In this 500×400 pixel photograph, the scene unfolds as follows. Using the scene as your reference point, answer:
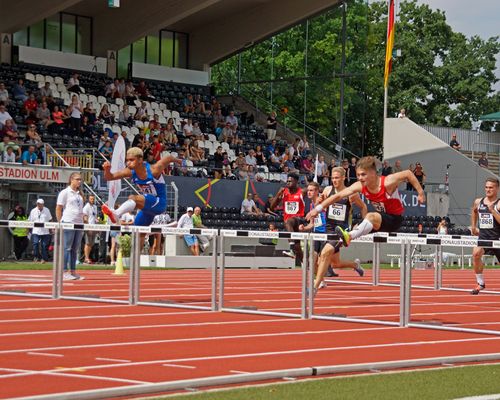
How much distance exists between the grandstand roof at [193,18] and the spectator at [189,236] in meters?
9.93

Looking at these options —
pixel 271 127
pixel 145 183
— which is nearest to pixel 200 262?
pixel 145 183

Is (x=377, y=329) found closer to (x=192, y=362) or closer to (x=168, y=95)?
(x=192, y=362)

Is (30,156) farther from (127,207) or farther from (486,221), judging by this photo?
(486,221)

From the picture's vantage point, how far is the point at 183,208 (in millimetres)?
33312

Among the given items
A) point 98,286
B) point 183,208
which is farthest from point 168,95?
point 98,286

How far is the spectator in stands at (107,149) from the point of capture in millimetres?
32156

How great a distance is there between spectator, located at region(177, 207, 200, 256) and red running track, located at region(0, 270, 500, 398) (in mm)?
10941

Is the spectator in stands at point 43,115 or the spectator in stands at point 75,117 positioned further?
the spectator in stands at point 75,117

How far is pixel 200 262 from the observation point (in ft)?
95.7

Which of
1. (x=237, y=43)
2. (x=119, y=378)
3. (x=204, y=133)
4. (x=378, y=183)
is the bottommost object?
(x=119, y=378)

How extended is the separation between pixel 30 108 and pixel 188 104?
9633 millimetres

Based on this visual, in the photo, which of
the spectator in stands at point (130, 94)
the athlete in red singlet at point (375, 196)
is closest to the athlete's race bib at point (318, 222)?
the athlete in red singlet at point (375, 196)

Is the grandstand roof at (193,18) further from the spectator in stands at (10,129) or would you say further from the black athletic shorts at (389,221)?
the black athletic shorts at (389,221)

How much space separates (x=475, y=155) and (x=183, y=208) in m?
20.7
